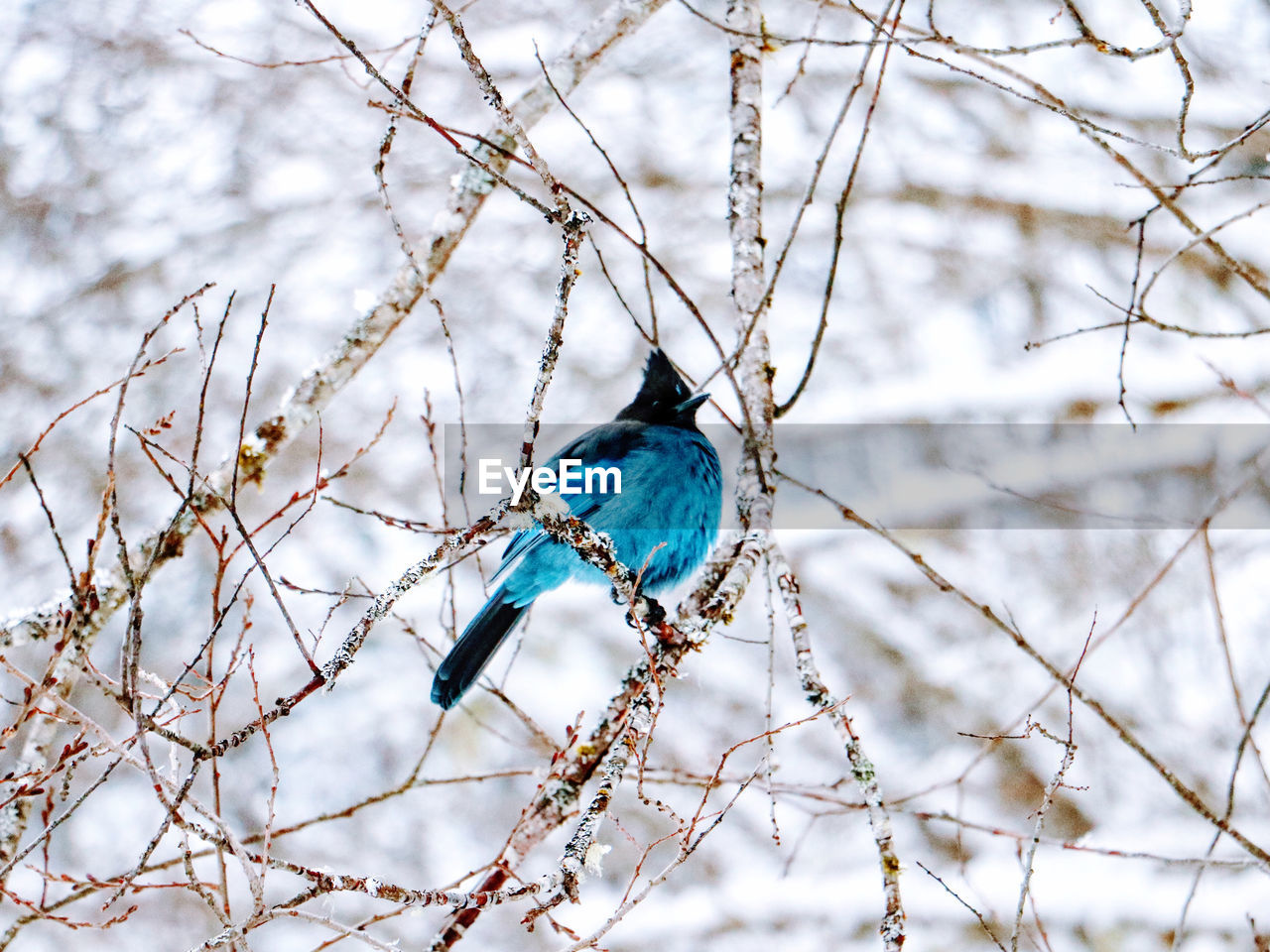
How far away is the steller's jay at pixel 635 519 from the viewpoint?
151 inches

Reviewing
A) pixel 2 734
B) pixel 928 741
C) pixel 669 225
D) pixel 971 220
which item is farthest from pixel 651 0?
pixel 928 741

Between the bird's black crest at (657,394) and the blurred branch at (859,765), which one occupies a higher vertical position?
the bird's black crest at (657,394)

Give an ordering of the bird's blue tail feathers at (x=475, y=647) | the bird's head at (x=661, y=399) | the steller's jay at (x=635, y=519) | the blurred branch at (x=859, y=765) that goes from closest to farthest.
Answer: the blurred branch at (x=859, y=765) < the bird's blue tail feathers at (x=475, y=647) < the steller's jay at (x=635, y=519) < the bird's head at (x=661, y=399)

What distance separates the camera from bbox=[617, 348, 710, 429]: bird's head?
420 cm

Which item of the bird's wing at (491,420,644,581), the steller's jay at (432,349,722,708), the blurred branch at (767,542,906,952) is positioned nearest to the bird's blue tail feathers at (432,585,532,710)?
the steller's jay at (432,349,722,708)

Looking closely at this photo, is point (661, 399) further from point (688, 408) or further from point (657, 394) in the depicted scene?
point (688, 408)

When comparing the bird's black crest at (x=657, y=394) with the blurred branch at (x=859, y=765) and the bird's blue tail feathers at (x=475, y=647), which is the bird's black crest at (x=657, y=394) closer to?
the bird's blue tail feathers at (x=475, y=647)

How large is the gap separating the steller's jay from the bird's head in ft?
0.26

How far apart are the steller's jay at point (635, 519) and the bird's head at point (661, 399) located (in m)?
0.08

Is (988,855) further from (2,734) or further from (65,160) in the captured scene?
(65,160)

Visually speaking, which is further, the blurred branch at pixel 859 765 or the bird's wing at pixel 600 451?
the bird's wing at pixel 600 451

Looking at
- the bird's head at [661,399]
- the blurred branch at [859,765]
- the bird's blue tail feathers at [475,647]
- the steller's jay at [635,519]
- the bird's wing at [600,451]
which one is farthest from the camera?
the bird's head at [661,399]

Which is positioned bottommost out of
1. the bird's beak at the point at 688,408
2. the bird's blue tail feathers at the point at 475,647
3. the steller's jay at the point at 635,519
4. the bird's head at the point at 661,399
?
the bird's blue tail feathers at the point at 475,647

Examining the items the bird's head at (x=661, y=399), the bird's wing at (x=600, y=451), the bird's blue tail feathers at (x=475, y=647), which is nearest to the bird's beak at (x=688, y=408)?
the bird's head at (x=661, y=399)
